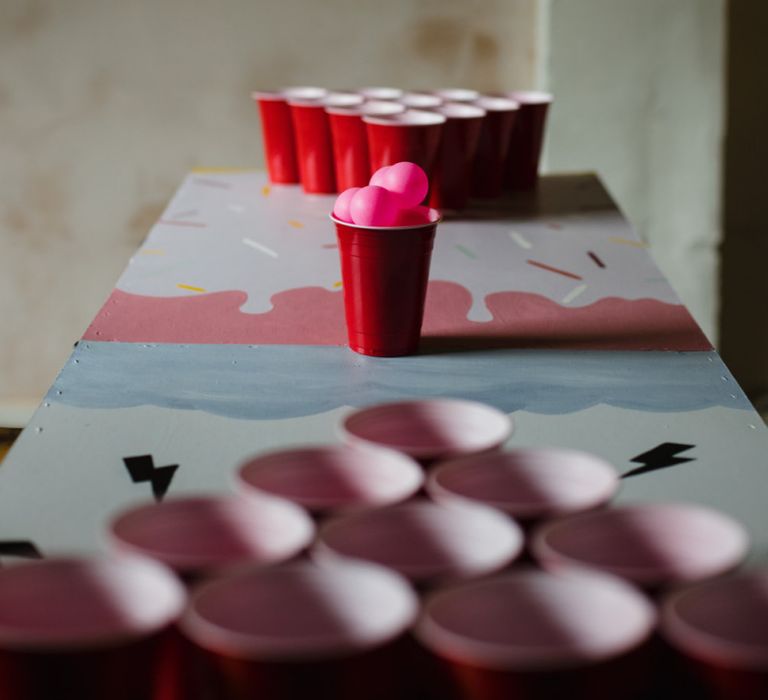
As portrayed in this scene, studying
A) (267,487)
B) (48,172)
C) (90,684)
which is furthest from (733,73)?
(90,684)

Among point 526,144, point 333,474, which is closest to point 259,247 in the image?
point 526,144

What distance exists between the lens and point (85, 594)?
0.71m

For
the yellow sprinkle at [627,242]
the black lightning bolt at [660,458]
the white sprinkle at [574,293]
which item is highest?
the black lightning bolt at [660,458]

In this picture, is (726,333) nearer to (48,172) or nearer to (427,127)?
(427,127)

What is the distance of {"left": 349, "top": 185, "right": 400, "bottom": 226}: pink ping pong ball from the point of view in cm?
132

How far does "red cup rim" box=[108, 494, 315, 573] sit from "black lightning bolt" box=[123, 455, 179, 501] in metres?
0.22

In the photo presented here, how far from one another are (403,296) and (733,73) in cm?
200

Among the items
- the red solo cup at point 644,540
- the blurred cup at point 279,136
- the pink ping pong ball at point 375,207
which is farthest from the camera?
the blurred cup at point 279,136

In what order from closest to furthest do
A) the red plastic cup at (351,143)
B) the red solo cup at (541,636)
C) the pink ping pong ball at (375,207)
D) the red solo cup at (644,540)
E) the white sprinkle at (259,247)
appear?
the red solo cup at (541,636), the red solo cup at (644,540), the pink ping pong ball at (375,207), the white sprinkle at (259,247), the red plastic cup at (351,143)

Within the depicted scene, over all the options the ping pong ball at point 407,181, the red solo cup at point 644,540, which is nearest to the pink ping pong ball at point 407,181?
the ping pong ball at point 407,181

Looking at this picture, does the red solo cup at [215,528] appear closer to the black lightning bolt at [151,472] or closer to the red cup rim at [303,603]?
the red cup rim at [303,603]

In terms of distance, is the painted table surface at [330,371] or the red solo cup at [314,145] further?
the red solo cup at [314,145]

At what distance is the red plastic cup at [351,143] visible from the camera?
2.06 meters

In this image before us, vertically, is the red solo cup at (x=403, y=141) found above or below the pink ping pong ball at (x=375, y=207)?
below
